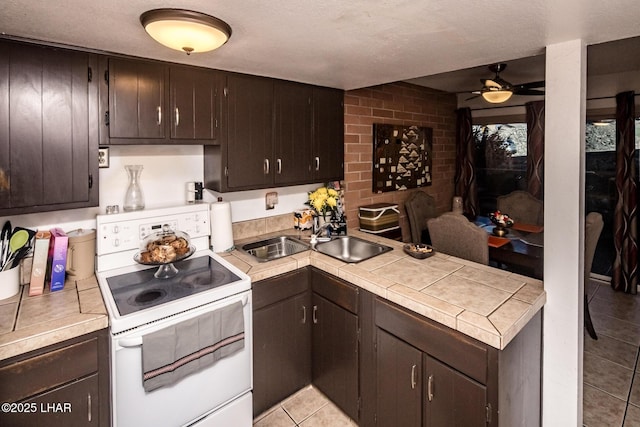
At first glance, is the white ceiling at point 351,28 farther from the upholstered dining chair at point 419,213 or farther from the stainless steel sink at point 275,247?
the upholstered dining chair at point 419,213

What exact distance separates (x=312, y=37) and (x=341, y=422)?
2084mm

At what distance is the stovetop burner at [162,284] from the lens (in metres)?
1.54

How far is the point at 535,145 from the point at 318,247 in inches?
125

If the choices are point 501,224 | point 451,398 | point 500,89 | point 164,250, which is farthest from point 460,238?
point 164,250

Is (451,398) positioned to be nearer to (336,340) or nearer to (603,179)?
(336,340)

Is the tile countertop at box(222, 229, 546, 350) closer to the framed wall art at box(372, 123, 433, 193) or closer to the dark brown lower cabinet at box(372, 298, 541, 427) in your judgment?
the dark brown lower cabinet at box(372, 298, 541, 427)

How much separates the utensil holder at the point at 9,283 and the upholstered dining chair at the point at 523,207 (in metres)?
3.97

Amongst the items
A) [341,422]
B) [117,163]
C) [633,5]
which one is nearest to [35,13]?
[117,163]

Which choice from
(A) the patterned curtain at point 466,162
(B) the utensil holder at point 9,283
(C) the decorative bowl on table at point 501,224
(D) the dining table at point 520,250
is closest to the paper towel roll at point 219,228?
(B) the utensil holder at point 9,283

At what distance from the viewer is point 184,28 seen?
120 cm

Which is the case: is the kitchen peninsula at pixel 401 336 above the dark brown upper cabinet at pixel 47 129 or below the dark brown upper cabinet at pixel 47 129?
below

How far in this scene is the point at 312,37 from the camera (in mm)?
1487

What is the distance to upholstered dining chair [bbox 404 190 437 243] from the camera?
346cm

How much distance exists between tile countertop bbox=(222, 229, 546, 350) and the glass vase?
0.61m
